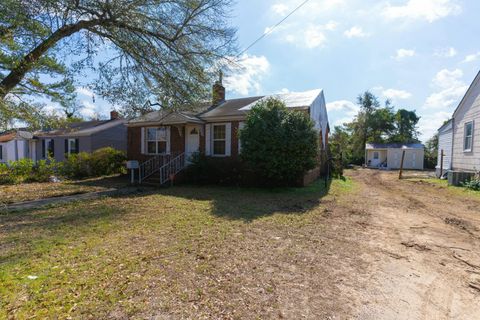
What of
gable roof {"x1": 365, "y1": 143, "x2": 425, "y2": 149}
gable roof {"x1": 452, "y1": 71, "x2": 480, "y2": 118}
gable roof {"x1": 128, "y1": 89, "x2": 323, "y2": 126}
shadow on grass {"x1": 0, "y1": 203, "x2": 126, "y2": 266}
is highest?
gable roof {"x1": 452, "y1": 71, "x2": 480, "y2": 118}

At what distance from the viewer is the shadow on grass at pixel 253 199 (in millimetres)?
7090

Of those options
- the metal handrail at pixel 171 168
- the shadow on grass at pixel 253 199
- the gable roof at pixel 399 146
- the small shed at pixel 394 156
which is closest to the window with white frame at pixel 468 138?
the shadow on grass at pixel 253 199

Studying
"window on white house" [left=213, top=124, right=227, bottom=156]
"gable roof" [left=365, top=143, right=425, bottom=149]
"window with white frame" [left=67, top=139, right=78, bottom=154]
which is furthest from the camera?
"gable roof" [left=365, top=143, right=425, bottom=149]

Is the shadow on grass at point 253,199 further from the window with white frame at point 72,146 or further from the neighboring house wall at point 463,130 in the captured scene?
the window with white frame at point 72,146

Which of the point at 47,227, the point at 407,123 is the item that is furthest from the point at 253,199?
the point at 407,123

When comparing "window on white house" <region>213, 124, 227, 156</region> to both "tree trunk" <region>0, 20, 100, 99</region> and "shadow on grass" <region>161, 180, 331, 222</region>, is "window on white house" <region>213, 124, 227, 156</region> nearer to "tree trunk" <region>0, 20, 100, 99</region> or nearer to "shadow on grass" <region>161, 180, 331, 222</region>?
"shadow on grass" <region>161, 180, 331, 222</region>

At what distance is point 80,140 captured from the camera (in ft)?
72.3

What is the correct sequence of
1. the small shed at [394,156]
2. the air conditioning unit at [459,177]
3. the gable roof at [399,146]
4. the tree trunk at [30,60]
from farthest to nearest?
1. the gable roof at [399,146]
2. the small shed at [394,156]
3. the air conditioning unit at [459,177]
4. the tree trunk at [30,60]

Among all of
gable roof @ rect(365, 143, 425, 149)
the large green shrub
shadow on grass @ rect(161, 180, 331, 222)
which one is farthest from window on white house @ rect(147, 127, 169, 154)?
gable roof @ rect(365, 143, 425, 149)

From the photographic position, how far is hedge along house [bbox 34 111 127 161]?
2156 cm

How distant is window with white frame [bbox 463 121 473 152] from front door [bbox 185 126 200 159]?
1378 cm

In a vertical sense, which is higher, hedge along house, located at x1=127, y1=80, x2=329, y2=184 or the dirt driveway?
hedge along house, located at x1=127, y1=80, x2=329, y2=184

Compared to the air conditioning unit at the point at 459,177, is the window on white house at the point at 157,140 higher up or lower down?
higher up

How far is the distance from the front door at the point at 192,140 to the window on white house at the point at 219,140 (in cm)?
88
